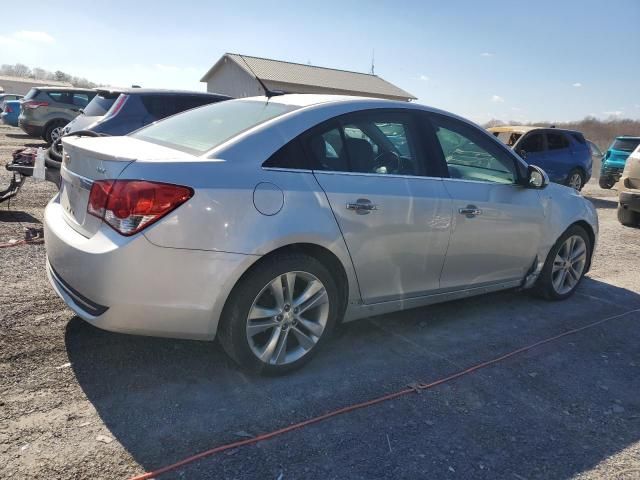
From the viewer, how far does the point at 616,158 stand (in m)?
16.0

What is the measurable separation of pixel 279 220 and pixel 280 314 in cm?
56

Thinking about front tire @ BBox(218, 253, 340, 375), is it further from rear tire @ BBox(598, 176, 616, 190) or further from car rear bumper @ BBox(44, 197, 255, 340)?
rear tire @ BBox(598, 176, 616, 190)

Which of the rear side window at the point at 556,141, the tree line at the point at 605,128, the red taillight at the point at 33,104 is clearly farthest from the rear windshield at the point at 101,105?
the tree line at the point at 605,128

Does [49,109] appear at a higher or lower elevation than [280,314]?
higher

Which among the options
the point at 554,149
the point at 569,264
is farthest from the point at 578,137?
the point at 569,264

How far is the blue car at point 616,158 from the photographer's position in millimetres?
15859

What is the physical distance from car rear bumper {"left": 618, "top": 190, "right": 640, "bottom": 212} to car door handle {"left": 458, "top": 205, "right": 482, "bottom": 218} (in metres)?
6.22

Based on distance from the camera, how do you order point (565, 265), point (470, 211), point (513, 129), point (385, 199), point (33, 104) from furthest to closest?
point (33, 104) < point (513, 129) < point (565, 265) < point (470, 211) < point (385, 199)

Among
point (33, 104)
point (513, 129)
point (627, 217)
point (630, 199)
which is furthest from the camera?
point (33, 104)

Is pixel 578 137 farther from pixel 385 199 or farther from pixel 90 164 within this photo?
pixel 90 164

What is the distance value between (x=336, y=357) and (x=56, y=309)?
6.60 ft

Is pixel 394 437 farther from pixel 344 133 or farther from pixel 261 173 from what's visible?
pixel 344 133

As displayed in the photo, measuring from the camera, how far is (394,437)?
2.68m

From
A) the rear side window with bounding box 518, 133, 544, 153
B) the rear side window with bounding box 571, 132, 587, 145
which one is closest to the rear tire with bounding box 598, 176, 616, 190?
the rear side window with bounding box 571, 132, 587, 145
